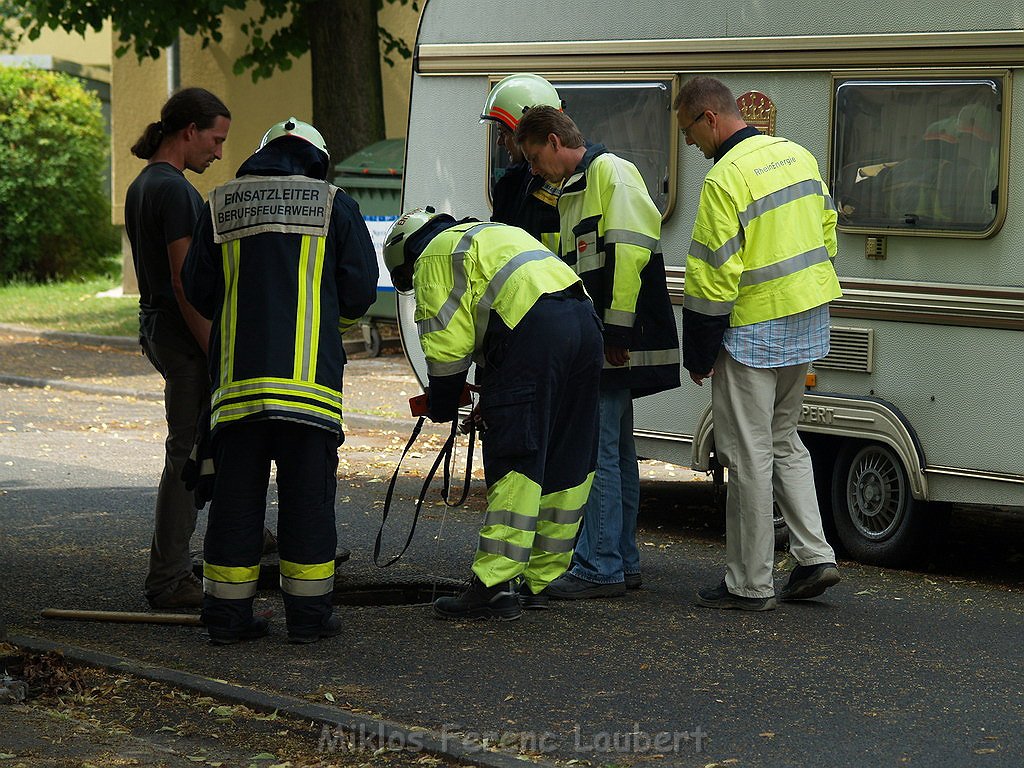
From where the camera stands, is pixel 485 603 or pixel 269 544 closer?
pixel 485 603

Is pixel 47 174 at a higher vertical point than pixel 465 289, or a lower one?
higher

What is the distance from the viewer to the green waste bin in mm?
16203

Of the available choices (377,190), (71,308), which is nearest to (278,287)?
(377,190)

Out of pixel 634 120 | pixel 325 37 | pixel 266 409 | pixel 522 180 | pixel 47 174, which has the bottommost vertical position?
pixel 266 409

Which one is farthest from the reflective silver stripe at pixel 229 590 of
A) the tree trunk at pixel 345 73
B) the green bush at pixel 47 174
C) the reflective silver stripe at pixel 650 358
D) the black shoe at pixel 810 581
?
the green bush at pixel 47 174

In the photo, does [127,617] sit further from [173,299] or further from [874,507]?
[874,507]

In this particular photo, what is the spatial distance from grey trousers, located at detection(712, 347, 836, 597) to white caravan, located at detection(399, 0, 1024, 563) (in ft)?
3.21

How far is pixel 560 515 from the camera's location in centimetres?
625

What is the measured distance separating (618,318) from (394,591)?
163 centimetres

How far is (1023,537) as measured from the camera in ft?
28.3

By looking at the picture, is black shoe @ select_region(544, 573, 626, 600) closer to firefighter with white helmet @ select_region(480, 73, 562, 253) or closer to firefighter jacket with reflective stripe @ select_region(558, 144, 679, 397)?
firefighter jacket with reflective stripe @ select_region(558, 144, 679, 397)

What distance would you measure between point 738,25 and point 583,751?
4262 millimetres

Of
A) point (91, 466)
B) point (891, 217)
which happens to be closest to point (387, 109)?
point (91, 466)

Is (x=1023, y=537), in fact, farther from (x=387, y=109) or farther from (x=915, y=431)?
(x=387, y=109)
